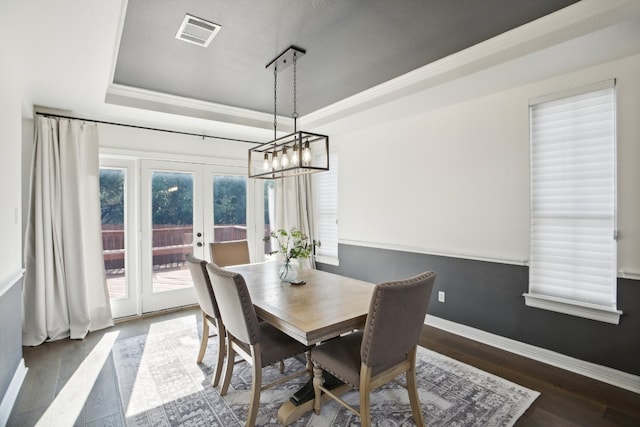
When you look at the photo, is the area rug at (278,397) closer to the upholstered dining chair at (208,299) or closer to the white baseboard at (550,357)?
the upholstered dining chair at (208,299)

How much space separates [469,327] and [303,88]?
3.05m

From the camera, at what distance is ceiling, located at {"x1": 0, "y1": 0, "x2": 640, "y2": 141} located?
2.00m

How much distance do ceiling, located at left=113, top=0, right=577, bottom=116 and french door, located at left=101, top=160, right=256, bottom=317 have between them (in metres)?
1.26

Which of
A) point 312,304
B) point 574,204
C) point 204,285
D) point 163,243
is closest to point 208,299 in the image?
point 204,285

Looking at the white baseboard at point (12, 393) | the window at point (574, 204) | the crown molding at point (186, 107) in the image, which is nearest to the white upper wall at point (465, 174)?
the window at point (574, 204)

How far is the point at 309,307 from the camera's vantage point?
208 centimetres

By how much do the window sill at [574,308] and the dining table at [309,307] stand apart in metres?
1.53

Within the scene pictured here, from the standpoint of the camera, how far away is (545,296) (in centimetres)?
277

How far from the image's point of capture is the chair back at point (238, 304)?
6.22 ft

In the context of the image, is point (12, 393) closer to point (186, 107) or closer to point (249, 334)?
point (249, 334)

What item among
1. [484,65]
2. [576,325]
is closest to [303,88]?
[484,65]

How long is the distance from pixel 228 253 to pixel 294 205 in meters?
1.68

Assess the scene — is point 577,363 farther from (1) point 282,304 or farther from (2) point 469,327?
(1) point 282,304

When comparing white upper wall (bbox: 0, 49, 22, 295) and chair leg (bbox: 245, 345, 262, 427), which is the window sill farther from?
white upper wall (bbox: 0, 49, 22, 295)
